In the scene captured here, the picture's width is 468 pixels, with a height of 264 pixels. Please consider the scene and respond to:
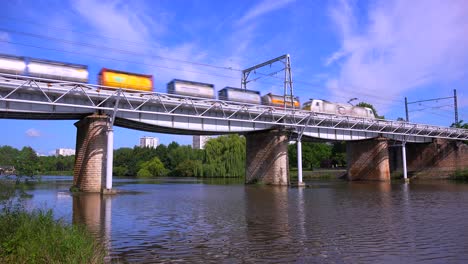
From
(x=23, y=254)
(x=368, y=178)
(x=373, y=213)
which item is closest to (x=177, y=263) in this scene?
(x=23, y=254)

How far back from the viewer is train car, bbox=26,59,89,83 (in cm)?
3116

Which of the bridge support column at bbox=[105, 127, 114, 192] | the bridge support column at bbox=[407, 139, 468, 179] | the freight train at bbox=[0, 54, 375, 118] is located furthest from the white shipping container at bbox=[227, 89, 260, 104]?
the bridge support column at bbox=[407, 139, 468, 179]

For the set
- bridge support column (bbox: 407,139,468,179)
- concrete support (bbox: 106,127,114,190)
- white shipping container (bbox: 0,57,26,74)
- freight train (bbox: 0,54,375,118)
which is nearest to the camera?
white shipping container (bbox: 0,57,26,74)

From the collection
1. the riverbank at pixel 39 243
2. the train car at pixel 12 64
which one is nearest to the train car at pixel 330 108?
the train car at pixel 12 64

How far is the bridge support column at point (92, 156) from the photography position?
32944 millimetres

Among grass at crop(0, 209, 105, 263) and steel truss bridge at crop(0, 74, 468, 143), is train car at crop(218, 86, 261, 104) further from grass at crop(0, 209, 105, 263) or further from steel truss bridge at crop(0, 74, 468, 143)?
grass at crop(0, 209, 105, 263)

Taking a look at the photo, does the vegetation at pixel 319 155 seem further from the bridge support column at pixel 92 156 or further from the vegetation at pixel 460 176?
the bridge support column at pixel 92 156

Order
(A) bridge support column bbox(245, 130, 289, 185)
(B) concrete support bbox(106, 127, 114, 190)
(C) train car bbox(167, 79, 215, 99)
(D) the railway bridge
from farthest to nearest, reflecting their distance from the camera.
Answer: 1. (A) bridge support column bbox(245, 130, 289, 185)
2. (C) train car bbox(167, 79, 215, 99)
3. (B) concrete support bbox(106, 127, 114, 190)
4. (D) the railway bridge

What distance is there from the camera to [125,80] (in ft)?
117

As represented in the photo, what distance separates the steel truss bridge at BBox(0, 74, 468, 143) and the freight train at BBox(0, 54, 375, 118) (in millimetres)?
749

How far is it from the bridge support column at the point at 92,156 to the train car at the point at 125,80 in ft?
11.1

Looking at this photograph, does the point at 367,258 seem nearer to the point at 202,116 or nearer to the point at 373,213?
the point at 373,213

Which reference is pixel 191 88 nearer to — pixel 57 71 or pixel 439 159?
pixel 57 71

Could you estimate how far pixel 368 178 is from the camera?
6391cm
